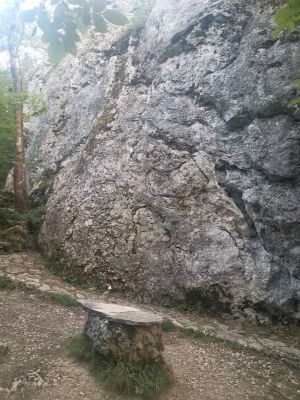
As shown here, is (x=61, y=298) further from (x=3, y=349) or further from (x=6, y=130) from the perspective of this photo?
(x=6, y=130)

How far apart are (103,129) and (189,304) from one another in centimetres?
494

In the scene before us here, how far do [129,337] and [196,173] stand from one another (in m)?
4.32

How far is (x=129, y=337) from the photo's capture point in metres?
3.99

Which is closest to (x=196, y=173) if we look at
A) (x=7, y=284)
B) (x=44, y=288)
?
(x=44, y=288)

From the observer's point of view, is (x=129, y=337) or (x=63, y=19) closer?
(x=63, y=19)

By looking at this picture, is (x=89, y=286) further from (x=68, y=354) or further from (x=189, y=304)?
(x=68, y=354)

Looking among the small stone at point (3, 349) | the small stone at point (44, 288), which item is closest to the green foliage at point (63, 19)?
the small stone at point (3, 349)

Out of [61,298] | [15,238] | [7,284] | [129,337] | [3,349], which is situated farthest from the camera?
[15,238]

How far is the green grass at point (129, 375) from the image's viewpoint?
376 cm

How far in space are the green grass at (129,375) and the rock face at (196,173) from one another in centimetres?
277

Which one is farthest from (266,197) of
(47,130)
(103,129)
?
(47,130)

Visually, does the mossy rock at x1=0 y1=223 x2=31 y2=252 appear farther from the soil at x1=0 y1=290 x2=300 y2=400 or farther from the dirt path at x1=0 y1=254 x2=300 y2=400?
the soil at x1=0 y1=290 x2=300 y2=400

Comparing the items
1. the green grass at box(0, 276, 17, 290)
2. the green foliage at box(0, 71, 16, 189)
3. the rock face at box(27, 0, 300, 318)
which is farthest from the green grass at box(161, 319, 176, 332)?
the green foliage at box(0, 71, 16, 189)

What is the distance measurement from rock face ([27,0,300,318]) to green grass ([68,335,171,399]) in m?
2.77
